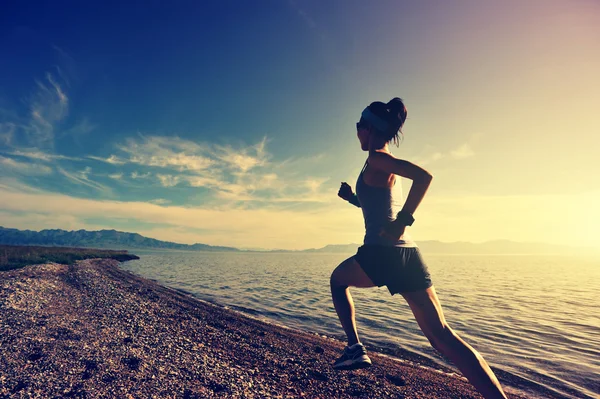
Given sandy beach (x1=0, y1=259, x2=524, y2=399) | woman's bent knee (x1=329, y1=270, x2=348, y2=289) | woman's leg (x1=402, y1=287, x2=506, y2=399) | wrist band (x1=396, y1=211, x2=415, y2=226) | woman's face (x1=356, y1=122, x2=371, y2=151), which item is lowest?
sandy beach (x1=0, y1=259, x2=524, y2=399)

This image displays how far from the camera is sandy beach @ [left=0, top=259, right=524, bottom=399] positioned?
204 inches

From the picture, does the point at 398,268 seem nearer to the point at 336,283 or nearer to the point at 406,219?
the point at 406,219

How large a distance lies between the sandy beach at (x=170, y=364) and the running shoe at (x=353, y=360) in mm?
2855

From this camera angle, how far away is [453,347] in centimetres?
259

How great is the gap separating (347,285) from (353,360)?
78cm

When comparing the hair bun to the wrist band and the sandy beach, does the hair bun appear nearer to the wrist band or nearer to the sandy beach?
the wrist band

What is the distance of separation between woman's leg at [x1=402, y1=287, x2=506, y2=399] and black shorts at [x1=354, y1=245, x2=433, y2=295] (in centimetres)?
11

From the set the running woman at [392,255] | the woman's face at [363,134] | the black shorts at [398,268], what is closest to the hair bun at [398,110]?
the running woman at [392,255]

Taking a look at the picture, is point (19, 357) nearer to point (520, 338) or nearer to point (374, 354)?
point (374, 354)

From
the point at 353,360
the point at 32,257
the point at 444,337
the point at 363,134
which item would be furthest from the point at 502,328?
the point at 32,257

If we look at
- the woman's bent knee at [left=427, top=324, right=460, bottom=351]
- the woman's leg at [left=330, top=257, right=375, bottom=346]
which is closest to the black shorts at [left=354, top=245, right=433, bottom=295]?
the woman's leg at [left=330, top=257, right=375, bottom=346]

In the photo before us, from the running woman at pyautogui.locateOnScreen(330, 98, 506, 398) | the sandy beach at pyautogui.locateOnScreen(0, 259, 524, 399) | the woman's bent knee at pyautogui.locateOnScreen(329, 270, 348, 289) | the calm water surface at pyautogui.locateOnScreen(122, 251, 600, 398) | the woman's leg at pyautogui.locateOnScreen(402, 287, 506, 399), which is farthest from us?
the calm water surface at pyautogui.locateOnScreen(122, 251, 600, 398)

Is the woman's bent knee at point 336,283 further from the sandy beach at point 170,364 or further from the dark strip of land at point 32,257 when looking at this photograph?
the dark strip of land at point 32,257

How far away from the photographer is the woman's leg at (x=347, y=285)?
3.19 metres
